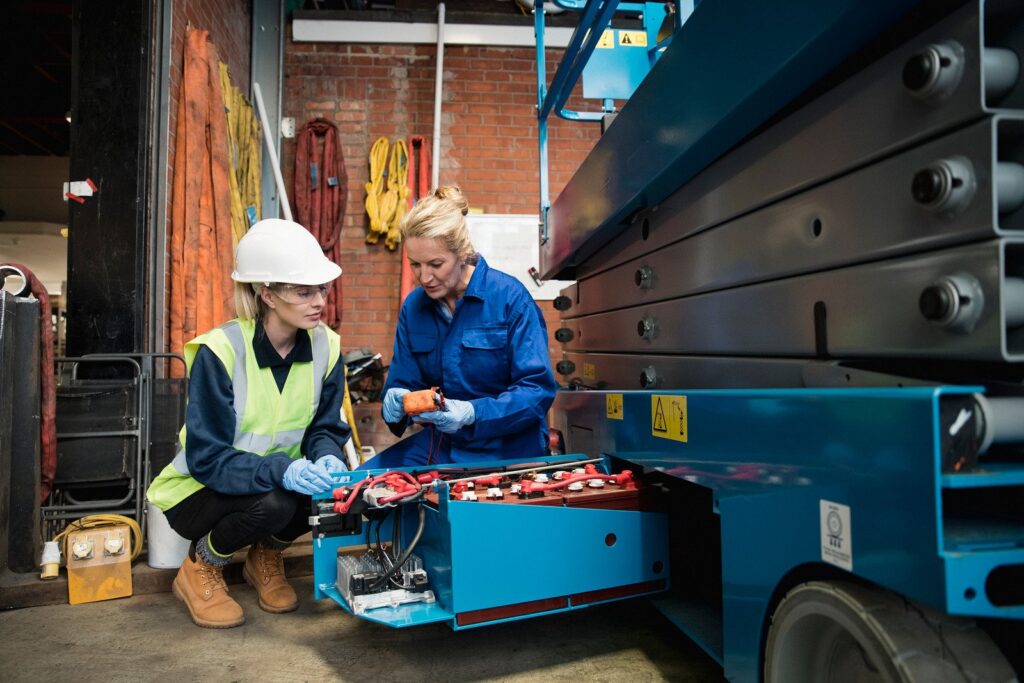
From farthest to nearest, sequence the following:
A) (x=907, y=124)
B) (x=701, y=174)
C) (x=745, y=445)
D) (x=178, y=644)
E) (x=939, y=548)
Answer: (x=178, y=644)
(x=701, y=174)
(x=745, y=445)
(x=907, y=124)
(x=939, y=548)

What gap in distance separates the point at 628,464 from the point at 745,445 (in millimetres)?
1007

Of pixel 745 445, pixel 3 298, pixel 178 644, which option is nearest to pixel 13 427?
pixel 3 298

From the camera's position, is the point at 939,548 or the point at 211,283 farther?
the point at 211,283

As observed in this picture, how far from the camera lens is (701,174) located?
6.64 feet

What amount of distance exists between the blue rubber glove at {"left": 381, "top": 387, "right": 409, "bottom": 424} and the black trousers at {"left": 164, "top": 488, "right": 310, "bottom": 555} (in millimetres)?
436

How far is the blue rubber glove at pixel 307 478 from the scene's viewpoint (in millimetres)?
2273

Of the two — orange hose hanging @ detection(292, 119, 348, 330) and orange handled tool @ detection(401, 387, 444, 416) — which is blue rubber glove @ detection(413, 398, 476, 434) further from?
orange hose hanging @ detection(292, 119, 348, 330)

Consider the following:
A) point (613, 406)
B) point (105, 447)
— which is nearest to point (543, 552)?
point (613, 406)

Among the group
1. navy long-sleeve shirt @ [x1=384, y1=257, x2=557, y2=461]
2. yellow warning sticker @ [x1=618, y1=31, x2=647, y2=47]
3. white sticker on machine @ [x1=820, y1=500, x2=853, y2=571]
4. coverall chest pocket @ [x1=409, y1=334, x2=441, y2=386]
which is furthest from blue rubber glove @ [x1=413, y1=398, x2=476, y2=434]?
yellow warning sticker @ [x1=618, y1=31, x2=647, y2=47]

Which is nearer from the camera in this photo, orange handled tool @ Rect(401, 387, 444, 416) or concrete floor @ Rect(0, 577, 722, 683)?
concrete floor @ Rect(0, 577, 722, 683)

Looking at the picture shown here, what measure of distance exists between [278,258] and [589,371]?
5.14 ft

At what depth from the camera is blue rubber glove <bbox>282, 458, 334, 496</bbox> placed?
7.46ft

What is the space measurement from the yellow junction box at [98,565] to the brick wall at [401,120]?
126 inches

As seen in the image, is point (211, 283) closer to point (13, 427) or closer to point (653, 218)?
point (13, 427)
